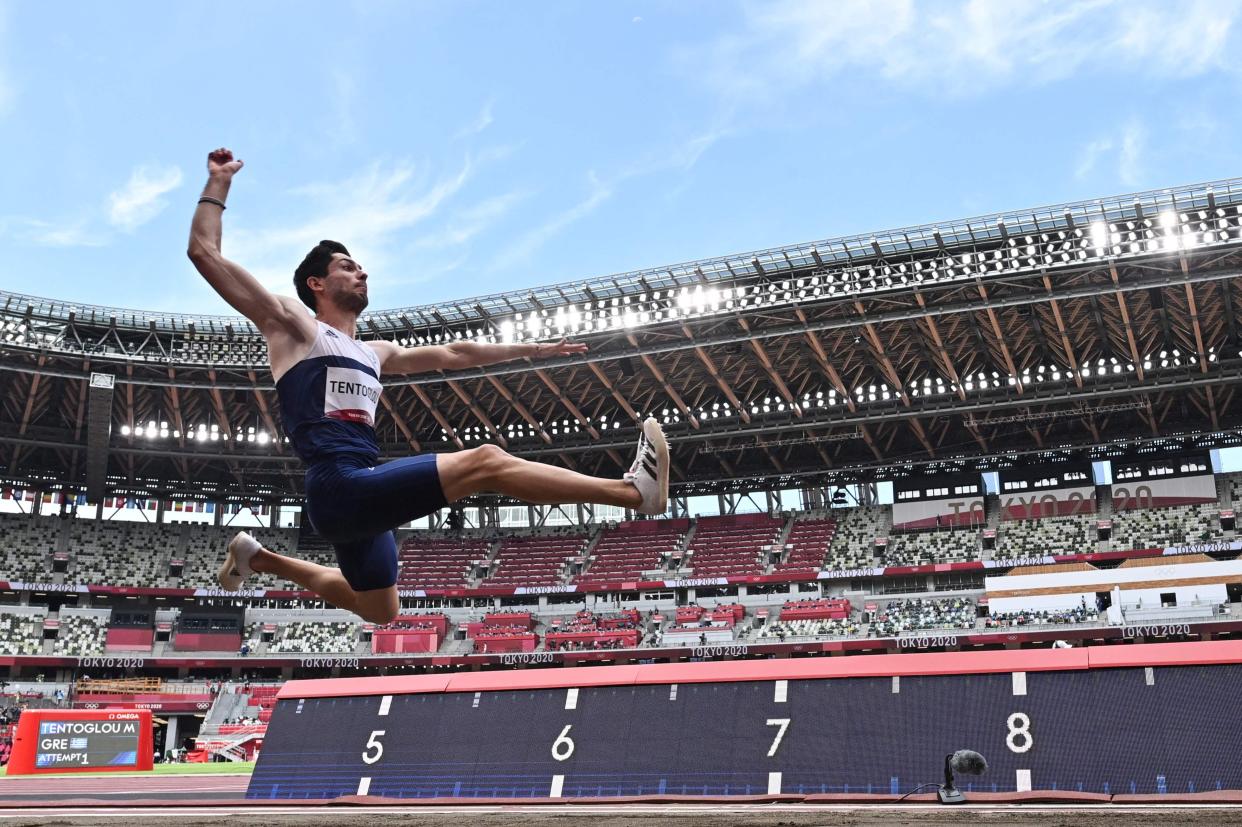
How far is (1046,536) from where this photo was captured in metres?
49.9

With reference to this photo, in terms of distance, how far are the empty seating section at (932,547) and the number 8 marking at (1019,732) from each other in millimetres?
36045

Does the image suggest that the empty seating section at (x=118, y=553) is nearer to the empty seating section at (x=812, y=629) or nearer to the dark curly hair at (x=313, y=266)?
the empty seating section at (x=812, y=629)

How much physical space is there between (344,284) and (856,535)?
2016 inches

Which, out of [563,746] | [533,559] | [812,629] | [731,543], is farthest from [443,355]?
[533,559]

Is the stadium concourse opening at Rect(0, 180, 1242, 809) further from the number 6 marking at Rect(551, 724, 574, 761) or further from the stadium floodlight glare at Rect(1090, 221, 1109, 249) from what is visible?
the number 6 marking at Rect(551, 724, 574, 761)

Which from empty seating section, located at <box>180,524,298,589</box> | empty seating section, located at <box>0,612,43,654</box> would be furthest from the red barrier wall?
empty seating section, located at <box>0,612,43,654</box>

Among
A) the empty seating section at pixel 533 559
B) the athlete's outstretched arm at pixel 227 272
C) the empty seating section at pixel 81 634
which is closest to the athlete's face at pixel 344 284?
the athlete's outstretched arm at pixel 227 272

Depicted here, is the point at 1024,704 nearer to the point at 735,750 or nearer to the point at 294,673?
the point at 735,750

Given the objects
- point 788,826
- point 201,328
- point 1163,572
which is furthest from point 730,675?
point 201,328

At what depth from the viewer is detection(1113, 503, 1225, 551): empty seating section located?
4697cm

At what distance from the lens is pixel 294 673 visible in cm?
5475

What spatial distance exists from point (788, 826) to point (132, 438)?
2049 inches

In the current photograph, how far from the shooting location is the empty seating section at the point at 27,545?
177 feet

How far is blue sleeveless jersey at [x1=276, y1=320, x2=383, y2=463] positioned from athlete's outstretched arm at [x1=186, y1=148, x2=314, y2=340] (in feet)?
0.58
